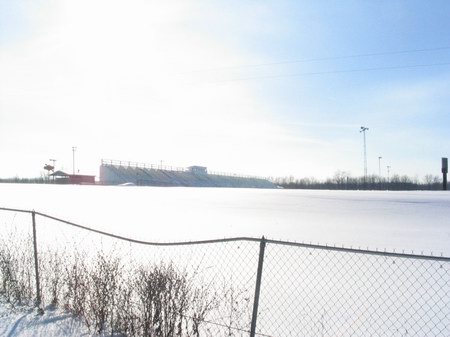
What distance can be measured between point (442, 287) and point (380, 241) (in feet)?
15.1

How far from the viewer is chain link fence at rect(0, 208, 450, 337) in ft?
13.6

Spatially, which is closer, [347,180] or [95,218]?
[95,218]

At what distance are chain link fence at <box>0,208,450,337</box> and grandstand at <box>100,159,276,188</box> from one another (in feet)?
203

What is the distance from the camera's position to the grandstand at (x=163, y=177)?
7506cm

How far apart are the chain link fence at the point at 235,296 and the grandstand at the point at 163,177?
6183cm

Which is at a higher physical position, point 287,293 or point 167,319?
point 167,319

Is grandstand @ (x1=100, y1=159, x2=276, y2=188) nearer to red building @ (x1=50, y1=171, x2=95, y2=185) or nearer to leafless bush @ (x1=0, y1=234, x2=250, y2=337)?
red building @ (x1=50, y1=171, x2=95, y2=185)

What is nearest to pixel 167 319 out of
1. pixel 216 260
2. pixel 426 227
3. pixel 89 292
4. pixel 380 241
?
pixel 89 292

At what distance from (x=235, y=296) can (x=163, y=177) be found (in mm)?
81332

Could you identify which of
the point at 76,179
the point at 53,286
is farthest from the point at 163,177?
the point at 53,286

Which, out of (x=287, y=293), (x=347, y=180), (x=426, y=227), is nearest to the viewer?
(x=287, y=293)

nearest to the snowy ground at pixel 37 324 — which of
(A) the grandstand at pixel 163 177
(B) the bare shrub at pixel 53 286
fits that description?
(B) the bare shrub at pixel 53 286

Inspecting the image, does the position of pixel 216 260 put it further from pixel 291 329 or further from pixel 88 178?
pixel 88 178

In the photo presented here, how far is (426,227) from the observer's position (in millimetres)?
13844
